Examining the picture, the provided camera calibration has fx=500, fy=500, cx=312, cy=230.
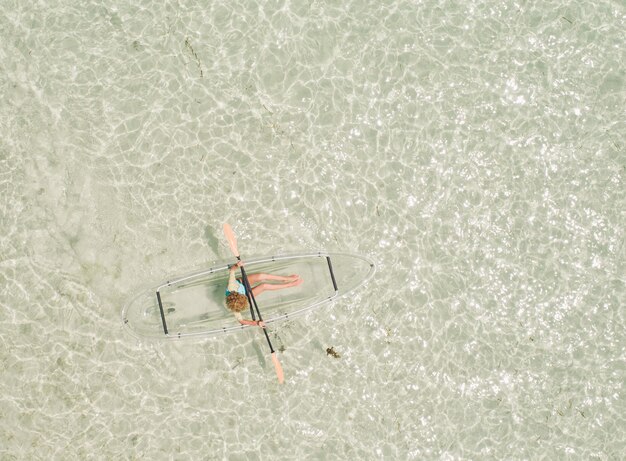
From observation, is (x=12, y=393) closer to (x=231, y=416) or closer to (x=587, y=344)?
(x=231, y=416)

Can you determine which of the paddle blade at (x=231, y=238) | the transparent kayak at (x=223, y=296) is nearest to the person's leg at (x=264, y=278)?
the transparent kayak at (x=223, y=296)

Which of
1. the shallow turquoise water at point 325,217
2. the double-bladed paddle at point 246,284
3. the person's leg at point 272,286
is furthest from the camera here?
the shallow turquoise water at point 325,217

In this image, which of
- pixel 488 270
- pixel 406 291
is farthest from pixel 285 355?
pixel 488 270

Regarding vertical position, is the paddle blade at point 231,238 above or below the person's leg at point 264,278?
above

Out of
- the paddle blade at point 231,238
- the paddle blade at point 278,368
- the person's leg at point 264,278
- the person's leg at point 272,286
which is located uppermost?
the paddle blade at point 231,238

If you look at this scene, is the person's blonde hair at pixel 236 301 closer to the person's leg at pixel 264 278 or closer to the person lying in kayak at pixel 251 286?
the person lying in kayak at pixel 251 286

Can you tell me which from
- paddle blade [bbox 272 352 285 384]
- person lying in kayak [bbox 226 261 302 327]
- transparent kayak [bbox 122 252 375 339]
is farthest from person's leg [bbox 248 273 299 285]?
paddle blade [bbox 272 352 285 384]

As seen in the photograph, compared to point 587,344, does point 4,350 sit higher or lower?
higher
